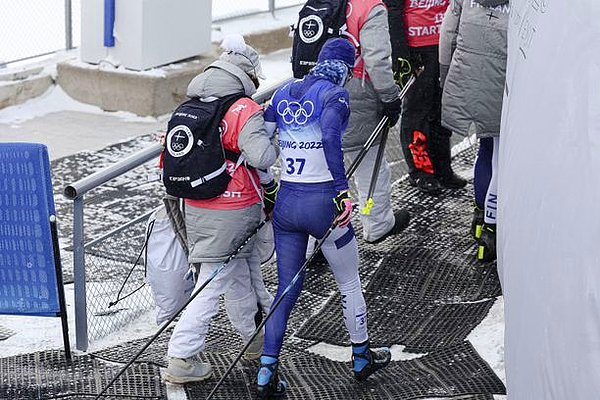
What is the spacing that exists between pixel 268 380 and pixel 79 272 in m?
1.12

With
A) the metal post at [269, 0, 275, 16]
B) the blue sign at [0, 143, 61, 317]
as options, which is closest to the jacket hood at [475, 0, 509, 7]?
the blue sign at [0, 143, 61, 317]

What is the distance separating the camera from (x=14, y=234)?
5.66 metres

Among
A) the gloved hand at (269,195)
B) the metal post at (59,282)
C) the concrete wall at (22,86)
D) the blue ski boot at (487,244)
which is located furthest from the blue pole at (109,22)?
the gloved hand at (269,195)

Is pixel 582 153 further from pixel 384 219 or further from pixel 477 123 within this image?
pixel 384 219

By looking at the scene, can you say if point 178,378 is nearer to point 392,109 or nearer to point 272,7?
point 392,109

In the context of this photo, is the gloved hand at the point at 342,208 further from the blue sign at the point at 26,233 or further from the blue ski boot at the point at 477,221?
the blue ski boot at the point at 477,221

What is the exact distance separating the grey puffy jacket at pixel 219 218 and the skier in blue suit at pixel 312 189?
14 cm

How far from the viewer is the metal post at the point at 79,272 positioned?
5.67 metres

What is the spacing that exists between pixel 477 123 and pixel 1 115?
5276 mm

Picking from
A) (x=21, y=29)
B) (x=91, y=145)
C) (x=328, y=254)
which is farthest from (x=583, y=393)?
(x=21, y=29)

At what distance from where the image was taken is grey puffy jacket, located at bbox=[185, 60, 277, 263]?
5.32m

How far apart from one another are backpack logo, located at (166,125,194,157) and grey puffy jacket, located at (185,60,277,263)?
193 millimetres

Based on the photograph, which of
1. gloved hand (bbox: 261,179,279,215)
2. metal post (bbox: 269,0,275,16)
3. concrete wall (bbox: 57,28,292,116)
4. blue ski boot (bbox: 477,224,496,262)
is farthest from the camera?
metal post (bbox: 269,0,275,16)

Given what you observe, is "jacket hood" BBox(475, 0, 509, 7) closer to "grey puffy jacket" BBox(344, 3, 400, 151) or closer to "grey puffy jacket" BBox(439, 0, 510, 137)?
"grey puffy jacket" BBox(439, 0, 510, 137)
